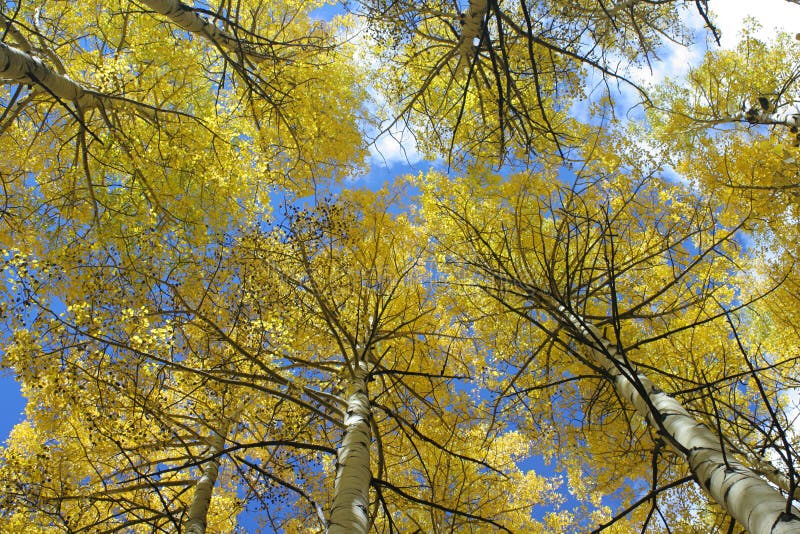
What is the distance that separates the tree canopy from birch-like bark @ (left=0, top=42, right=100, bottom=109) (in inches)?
1.1

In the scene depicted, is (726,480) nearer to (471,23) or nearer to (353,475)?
(353,475)

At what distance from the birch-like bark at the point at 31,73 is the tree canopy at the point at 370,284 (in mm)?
27

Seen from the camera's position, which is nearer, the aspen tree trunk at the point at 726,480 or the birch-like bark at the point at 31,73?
the aspen tree trunk at the point at 726,480

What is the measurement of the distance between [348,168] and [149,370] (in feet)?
19.9

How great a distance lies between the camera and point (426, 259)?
23.8 feet

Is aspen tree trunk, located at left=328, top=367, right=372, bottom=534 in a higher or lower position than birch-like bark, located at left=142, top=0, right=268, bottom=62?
lower

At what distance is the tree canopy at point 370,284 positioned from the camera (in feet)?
9.09

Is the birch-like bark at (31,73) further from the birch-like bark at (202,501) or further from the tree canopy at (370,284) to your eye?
the birch-like bark at (202,501)

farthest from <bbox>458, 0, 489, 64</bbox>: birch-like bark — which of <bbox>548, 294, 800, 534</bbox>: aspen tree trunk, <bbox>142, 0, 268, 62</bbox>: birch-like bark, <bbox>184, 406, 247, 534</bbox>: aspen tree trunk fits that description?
<bbox>184, 406, 247, 534</bbox>: aspen tree trunk

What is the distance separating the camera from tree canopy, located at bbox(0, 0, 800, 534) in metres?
2.77

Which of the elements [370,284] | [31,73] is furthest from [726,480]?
[31,73]

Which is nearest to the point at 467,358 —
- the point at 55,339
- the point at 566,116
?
the point at 566,116

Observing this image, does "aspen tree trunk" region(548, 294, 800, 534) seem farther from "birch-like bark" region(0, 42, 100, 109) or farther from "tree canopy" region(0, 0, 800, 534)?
"birch-like bark" region(0, 42, 100, 109)

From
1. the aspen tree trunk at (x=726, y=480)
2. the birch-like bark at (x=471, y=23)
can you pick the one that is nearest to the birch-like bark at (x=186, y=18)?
the birch-like bark at (x=471, y=23)
